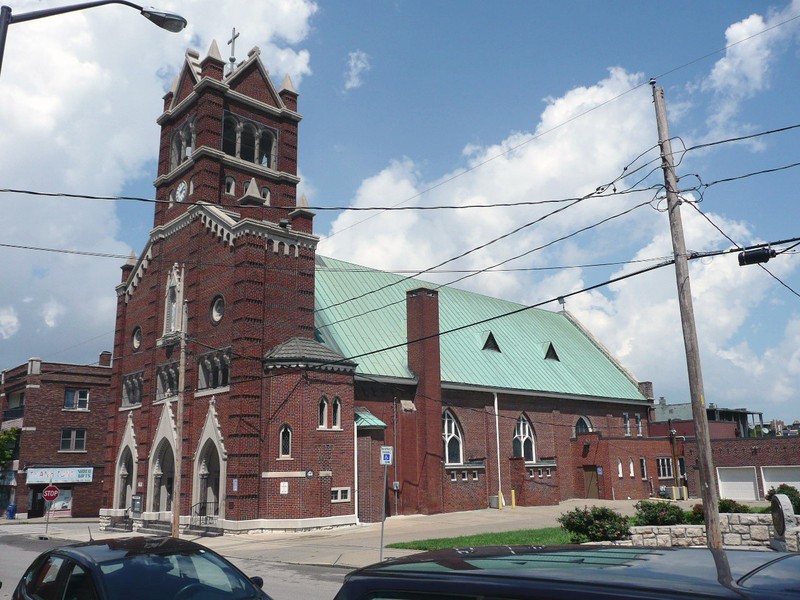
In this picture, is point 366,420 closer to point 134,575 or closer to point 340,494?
point 340,494

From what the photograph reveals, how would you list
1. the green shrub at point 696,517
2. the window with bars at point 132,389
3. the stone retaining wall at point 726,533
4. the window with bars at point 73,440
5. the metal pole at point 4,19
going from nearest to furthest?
1. the metal pole at point 4,19
2. the stone retaining wall at point 726,533
3. the green shrub at point 696,517
4. the window with bars at point 132,389
5. the window with bars at point 73,440

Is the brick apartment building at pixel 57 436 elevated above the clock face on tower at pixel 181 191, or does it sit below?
below

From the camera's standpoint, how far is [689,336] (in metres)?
15.1

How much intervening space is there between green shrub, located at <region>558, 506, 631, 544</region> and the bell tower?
19.4 m

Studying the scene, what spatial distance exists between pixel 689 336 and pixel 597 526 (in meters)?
5.89

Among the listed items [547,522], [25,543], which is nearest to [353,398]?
[547,522]

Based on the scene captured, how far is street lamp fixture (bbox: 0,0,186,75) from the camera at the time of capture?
36.0 ft

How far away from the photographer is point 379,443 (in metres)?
32.5

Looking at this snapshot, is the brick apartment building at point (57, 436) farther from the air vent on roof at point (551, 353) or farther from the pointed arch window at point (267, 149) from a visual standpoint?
the air vent on roof at point (551, 353)

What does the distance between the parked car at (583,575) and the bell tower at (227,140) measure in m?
30.1

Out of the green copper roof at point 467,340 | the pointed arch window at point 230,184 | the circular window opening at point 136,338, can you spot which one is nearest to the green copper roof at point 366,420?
the green copper roof at point 467,340

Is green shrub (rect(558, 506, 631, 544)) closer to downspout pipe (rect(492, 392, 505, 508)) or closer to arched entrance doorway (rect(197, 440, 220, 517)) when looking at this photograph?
arched entrance doorway (rect(197, 440, 220, 517))

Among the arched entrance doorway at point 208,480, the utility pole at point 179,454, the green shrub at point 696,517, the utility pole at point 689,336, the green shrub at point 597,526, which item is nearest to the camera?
the utility pole at point 689,336

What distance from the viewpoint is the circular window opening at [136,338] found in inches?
1500
